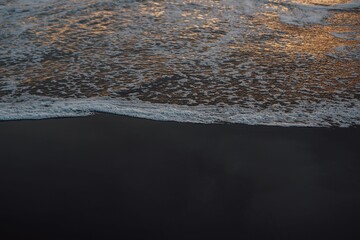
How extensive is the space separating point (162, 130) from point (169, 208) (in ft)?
3.09

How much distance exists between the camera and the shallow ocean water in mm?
3484

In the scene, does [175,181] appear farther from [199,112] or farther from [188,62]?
[188,62]

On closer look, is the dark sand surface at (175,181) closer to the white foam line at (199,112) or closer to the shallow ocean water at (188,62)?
the white foam line at (199,112)

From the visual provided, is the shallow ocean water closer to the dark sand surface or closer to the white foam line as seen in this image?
the white foam line

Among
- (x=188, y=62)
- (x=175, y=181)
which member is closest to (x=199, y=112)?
(x=175, y=181)

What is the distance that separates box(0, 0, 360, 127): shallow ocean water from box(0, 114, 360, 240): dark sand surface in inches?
11.3

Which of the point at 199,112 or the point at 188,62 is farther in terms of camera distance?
the point at 188,62

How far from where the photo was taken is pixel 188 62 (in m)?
4.59

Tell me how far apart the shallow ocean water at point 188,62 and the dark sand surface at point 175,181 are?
29 cm

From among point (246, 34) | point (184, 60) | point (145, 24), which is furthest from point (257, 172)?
point (145, 24)

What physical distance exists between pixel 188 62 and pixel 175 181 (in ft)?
7.65

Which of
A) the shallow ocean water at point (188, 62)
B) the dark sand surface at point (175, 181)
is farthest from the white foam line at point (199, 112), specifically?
the dark sand surface at point (175, 181)

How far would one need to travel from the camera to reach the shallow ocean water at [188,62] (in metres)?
3.48

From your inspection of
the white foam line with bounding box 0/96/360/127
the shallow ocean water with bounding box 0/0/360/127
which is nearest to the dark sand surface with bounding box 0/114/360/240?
the white foam line with bounding box 0/96/360/127
